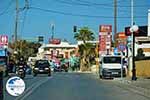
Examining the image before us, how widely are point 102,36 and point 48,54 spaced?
94.6 metres

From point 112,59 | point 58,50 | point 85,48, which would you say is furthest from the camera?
point 58,50

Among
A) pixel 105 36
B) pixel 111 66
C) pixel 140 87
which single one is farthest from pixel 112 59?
pixel 140 87

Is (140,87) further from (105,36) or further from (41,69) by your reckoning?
(105,36)

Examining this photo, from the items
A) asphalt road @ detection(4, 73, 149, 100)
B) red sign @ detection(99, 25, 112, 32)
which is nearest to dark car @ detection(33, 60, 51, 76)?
red sign @ detection(99, 25, 112, 32)

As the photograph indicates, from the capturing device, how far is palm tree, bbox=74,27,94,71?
111m

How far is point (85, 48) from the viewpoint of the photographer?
4380 inches

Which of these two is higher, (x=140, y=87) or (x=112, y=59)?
(x=112, y=59)

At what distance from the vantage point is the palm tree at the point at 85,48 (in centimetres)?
11106

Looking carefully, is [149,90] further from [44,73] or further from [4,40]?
[44,73]

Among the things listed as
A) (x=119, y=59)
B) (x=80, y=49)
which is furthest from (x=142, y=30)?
(x=80, y=49)

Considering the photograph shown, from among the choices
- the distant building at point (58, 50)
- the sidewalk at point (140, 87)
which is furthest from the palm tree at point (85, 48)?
the sidewalk at point (140, 87)

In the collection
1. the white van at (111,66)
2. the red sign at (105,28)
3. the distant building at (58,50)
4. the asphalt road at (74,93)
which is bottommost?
the asphalt road at (74,93)

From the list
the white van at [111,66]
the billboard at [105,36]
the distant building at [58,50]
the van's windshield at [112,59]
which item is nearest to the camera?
the white van at [111,66]

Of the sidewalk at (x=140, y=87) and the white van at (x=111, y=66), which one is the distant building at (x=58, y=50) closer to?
the white van at (x=111, y=66)
